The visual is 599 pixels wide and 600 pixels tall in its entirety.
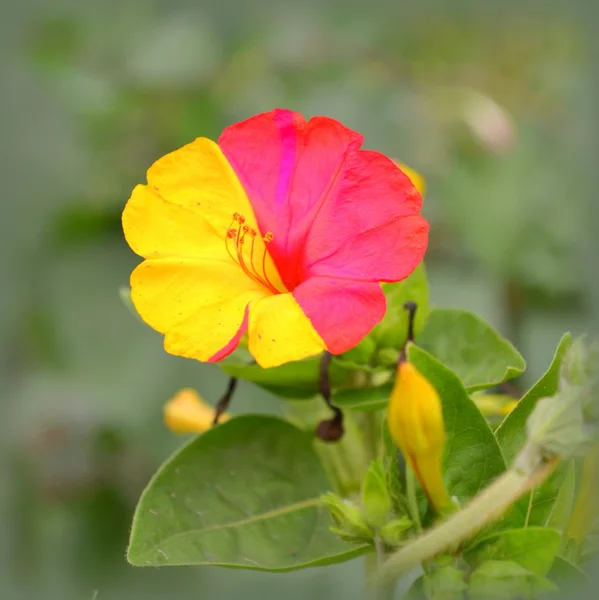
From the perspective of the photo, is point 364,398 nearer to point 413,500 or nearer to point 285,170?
point 413,500

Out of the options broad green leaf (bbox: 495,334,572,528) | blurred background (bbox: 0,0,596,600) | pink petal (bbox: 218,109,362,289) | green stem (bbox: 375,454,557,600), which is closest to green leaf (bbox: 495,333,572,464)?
broad green leaf (bbox: 495,334,572,528)

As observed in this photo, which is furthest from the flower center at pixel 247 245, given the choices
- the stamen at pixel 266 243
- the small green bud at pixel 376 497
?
the small green bud at pixel 376 497

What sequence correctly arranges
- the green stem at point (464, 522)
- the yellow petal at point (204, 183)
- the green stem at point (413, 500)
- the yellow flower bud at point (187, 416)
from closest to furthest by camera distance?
the green stem at point (464, 522) < the green stem at point (413, 500) < the yellow petal at point (204, 183) < the yellow flower bud at point (187, 416)

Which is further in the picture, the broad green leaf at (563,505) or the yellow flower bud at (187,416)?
the yellow flower bud at (187,416)

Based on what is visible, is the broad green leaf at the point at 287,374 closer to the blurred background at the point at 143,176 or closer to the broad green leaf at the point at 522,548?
the broad green leaf at the point at 522,548

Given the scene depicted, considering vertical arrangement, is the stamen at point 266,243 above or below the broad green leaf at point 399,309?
above

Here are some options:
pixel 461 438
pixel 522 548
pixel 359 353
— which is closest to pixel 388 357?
pixel 359 353

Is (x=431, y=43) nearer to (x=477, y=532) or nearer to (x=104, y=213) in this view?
(x=104, y=213)
